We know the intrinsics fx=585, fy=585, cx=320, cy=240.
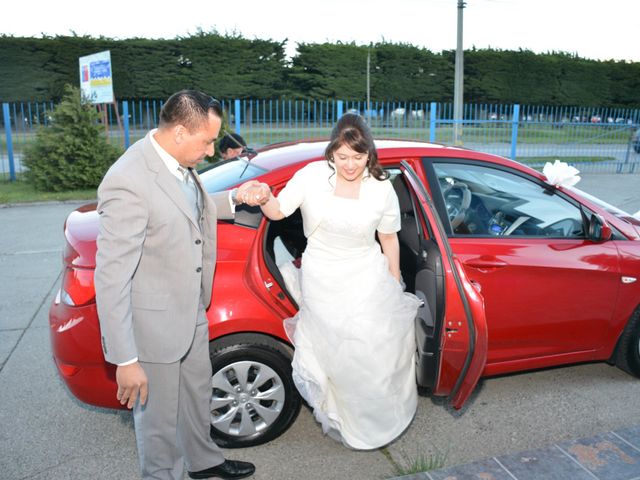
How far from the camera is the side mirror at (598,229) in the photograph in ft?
11.2

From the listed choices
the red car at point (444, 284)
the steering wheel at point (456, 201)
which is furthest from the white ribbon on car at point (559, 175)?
the steering wheel at point (456, 201)

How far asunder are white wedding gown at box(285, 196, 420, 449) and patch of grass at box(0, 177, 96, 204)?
30.8 feet

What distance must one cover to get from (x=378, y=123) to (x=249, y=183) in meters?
16.6

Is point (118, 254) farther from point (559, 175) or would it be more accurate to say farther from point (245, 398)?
point (559, 175)

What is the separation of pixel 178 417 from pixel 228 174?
1.45 meters

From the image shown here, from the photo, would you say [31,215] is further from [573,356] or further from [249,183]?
[573,356]

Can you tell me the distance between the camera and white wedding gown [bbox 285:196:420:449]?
287cm

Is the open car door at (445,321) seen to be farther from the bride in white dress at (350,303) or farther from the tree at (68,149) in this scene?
the tree at (68,149)

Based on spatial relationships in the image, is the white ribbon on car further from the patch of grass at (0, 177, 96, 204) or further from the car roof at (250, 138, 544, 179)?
the patch of grass at (0, 177, 96, 204)

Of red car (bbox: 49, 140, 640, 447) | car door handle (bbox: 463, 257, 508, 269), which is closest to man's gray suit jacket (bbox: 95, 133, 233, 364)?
red car (bbox: 49, 140, 640, 447)

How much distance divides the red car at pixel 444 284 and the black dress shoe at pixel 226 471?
0.77 feet

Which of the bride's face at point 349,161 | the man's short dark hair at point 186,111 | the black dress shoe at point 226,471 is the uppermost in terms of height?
the man's short dark hair at point 186,111

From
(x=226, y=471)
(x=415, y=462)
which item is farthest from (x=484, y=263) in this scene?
(x=226, y=471)

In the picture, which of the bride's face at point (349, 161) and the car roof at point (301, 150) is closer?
the bride's face at point (349, 161)
